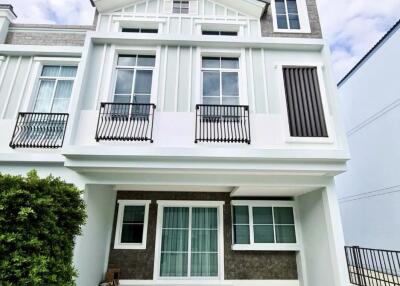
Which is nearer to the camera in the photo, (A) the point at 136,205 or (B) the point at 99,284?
(B) the point at 99,284

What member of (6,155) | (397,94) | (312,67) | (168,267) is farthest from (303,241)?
(6,155)

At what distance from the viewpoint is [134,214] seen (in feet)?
20.0

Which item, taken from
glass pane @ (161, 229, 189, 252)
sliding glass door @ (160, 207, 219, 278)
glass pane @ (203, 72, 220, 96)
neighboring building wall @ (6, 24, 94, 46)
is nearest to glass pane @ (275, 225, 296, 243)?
sliding glass door @ (160, 207, 219, 278)

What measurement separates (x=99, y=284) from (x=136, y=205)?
1.88 meters

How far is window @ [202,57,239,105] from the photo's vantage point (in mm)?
5137

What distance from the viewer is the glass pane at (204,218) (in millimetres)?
5980

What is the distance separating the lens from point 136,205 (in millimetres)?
6133

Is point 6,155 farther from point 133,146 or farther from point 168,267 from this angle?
point 168,267

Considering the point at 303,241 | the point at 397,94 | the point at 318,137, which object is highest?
the point at 397,94

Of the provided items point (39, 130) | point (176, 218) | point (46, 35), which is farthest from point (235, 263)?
point (46, 35)

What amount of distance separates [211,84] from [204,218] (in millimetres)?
3399

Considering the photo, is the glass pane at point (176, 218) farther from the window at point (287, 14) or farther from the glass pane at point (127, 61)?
the window at point (287, 14)

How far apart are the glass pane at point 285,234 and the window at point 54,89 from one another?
5.86m

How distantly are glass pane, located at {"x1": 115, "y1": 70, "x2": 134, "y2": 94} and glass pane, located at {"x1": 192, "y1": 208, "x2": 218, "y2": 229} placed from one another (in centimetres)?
342
